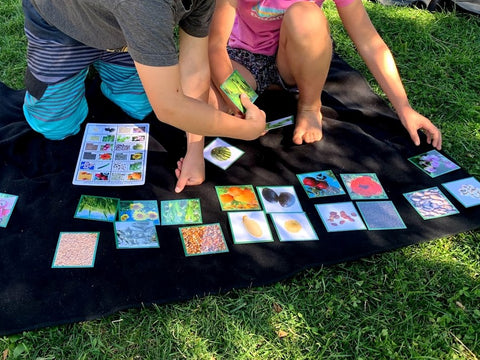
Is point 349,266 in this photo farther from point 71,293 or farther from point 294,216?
point 71,293

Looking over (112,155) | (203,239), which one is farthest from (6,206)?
(203,239)

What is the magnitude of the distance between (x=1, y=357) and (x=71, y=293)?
30cm

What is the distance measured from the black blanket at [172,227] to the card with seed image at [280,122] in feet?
0.13

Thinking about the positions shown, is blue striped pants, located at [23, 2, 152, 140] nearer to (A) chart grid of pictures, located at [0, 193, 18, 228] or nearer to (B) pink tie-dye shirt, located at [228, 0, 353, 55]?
(A) chart grid of pictures, located at [0, 193, 18, 228]

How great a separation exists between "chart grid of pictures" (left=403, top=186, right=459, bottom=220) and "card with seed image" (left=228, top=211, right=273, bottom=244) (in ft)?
2.43

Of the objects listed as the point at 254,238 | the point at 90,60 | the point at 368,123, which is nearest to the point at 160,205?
the point at 254,238

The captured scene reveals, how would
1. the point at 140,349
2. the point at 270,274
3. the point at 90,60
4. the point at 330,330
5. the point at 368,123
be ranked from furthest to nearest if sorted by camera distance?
the point at 368,123
the point at 90,60
the point at 270,274
the point at 330,330
the point at 140,349

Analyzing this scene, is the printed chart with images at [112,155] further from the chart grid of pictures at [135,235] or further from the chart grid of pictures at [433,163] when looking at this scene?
the chart grid of pictures at [433,163]

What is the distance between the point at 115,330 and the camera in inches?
67.7

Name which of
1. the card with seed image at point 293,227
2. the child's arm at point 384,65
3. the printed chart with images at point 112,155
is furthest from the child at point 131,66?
the child's arm at point 384,65

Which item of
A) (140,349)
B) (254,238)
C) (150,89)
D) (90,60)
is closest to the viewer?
(150,89)

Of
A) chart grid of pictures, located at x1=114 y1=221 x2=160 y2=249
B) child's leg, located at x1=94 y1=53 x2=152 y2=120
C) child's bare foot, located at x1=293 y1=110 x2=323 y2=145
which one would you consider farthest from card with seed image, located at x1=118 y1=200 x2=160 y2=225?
child's bare foot, located at x1=293 y1=110 x2=323 y2=145

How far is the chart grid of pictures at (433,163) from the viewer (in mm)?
2428

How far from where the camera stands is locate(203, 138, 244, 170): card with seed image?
239 centimetres
